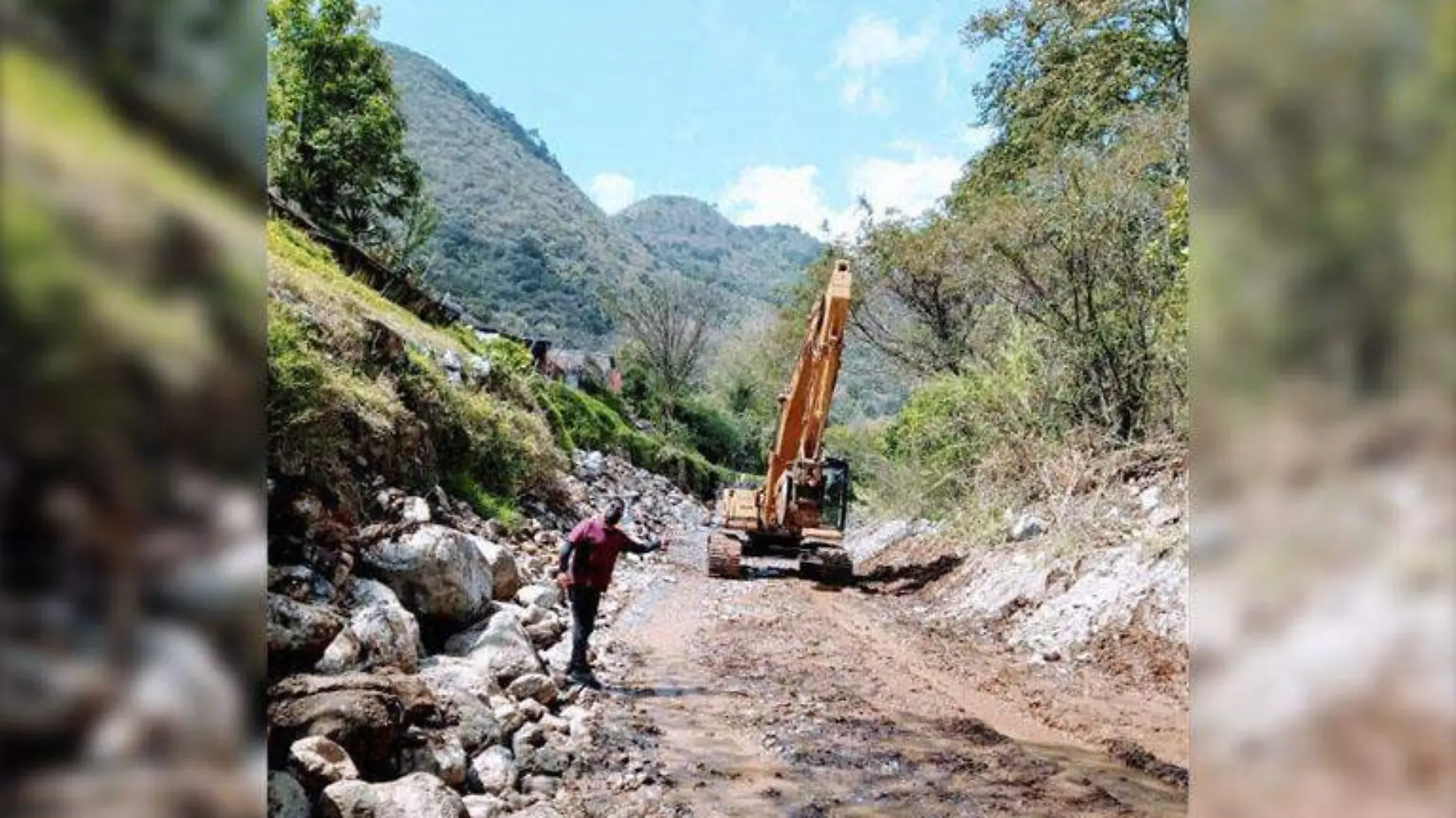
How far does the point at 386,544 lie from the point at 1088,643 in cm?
631

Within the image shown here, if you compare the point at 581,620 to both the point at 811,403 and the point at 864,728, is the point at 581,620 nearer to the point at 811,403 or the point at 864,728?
the point at 864,728

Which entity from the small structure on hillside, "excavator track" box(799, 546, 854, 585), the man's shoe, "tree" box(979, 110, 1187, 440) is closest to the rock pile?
the man's shoe

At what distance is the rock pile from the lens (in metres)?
4.26

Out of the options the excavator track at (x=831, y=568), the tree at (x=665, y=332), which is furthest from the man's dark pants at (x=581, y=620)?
the tree at (x=665, y=332)

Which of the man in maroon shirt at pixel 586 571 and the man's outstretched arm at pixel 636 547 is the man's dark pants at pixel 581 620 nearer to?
the man in maroon shirt at pixel 586 571

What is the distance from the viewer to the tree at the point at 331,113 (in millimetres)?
25047

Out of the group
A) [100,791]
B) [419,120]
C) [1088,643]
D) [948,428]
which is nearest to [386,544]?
[1088,643]

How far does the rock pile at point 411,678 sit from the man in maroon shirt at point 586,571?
0.25 meters

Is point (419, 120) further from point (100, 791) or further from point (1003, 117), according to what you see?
point (100, 791)

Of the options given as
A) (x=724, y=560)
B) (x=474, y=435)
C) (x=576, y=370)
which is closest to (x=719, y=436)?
(x=576, y=370)

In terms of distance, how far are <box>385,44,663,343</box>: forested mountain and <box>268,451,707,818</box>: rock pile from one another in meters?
42.6

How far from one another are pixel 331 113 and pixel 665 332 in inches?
895

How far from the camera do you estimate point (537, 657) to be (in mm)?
7418

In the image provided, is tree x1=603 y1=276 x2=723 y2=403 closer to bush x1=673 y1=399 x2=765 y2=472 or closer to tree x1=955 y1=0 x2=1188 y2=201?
bush x1=673 y1=399 x2=765 y2=472
